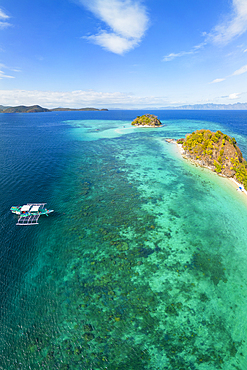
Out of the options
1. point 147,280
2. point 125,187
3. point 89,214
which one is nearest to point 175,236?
point 147,280

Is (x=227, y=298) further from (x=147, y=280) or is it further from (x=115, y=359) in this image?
(x=115, y=359)

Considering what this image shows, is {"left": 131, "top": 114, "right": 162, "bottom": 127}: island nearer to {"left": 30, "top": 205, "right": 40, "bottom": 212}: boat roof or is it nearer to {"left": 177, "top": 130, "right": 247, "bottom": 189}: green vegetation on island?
{"left": 177, "top": 130, "right": 247, "bottom": 189}: green vegetation on island

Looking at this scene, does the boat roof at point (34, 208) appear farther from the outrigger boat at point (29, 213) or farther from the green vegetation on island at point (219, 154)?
the green vegetation on island at point (219, 154)

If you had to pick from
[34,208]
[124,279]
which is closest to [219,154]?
[124,279]

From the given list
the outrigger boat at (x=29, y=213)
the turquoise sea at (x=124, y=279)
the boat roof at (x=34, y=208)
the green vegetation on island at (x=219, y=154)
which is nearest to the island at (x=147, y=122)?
the green vegetation on island at (x=219, y=154)

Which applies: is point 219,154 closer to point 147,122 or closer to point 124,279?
point 124,279
